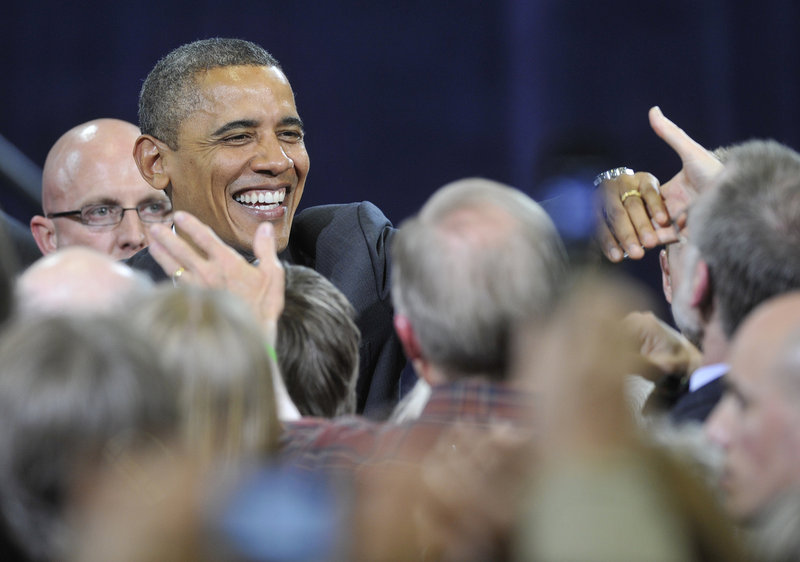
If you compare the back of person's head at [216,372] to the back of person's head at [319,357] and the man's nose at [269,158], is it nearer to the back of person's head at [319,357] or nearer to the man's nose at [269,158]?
the back of person's head at [319,357]

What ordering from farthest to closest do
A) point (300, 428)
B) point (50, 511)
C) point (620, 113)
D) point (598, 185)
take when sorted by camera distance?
point (620, 113)
point (598, 185)
point (300, 428)
point (50, 511)

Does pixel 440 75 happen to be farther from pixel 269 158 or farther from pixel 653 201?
pixel 653 201

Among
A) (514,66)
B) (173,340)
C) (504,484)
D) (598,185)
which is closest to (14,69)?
(514,66)

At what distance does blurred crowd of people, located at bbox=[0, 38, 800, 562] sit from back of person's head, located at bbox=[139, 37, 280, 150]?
78 cm

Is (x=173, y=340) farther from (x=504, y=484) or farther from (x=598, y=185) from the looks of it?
(x=598, y=185)

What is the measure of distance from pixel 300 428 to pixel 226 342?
22 centimetres

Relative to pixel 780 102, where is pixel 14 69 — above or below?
above

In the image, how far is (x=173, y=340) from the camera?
42.7 inches

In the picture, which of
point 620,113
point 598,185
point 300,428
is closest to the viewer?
point 300,428

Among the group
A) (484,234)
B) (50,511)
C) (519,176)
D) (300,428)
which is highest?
(484,234)

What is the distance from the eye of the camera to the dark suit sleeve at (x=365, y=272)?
2.35 m

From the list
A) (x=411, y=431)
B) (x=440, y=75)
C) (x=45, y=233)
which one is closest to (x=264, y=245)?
(x=411, y=431)

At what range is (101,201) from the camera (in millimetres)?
2809

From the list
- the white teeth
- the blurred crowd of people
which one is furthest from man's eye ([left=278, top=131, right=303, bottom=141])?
the blurred crowd of people
